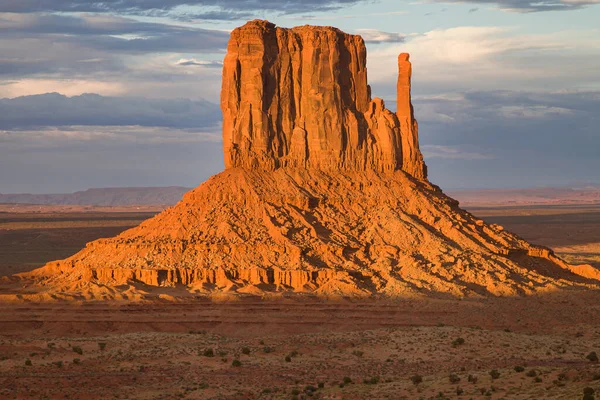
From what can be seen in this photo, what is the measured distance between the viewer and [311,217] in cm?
7788

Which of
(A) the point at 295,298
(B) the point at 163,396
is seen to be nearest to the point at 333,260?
(A) the point at 295,298

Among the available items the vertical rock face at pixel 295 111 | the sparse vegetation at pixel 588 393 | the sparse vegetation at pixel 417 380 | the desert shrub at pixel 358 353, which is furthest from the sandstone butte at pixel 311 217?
the sparse vegetation at pixel 588 393

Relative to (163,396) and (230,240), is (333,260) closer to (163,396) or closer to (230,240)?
(230,240)

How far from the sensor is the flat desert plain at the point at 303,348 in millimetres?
47062

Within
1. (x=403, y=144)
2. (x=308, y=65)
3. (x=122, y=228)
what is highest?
(x=308, y=65)

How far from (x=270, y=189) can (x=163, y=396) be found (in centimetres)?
3259

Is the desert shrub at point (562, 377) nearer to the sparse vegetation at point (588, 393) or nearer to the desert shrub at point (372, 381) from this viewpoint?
the sparse vegetation at point (588, 393)

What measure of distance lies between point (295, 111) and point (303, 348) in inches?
1020

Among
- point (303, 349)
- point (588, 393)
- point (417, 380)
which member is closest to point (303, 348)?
point (303, 349)

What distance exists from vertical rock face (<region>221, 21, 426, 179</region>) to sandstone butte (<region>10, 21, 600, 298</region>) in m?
0.09

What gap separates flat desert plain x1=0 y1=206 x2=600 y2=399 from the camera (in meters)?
47.1

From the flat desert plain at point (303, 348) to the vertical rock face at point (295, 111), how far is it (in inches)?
519

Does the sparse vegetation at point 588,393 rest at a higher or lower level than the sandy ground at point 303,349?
higher

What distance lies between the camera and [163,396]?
47500 millimetres
